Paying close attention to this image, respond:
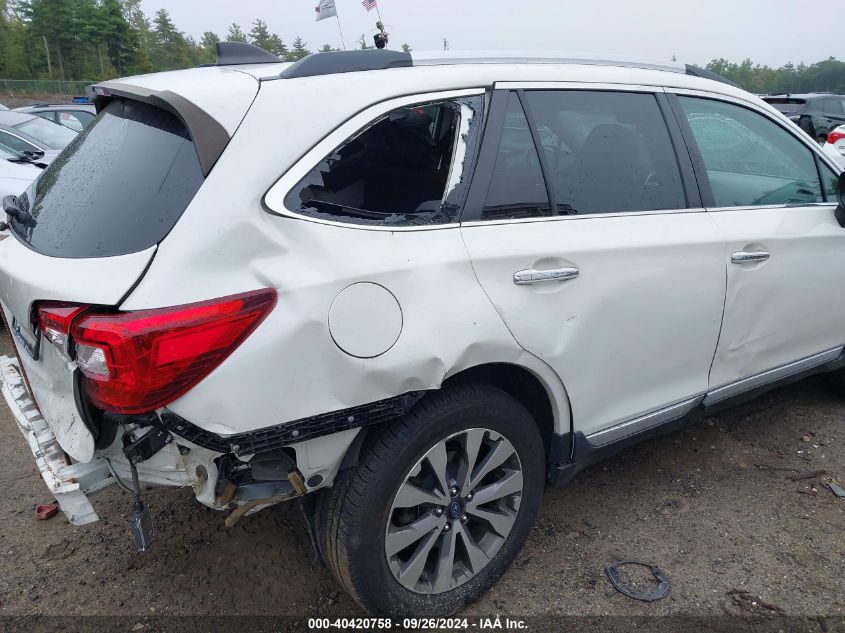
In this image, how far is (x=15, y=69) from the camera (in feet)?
207

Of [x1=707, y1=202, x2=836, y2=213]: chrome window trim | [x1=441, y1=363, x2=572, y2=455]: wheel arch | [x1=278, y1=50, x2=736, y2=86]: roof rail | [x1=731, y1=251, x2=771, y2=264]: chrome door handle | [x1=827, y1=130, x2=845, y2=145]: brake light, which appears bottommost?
[x1=827, y1=130, x2=845, y2=145]: brake light

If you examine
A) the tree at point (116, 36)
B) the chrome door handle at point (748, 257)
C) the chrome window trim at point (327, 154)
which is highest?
the tree at point (116, 36)

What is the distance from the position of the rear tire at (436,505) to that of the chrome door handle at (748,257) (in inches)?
45.5

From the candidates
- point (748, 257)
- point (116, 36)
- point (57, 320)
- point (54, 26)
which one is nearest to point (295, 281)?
Answer: point (57, 320)

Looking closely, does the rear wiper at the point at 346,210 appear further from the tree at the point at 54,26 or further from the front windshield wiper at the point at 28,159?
the tree at the point at 54,26

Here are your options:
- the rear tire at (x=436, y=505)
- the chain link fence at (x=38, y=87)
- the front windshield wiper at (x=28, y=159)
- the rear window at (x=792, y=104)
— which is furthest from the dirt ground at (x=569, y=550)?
the chain link fence at (x=38, y=87)

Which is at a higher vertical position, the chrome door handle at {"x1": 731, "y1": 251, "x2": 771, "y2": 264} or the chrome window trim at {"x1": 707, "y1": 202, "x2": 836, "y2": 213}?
the chrome window trim at {"x1": 707, "y1": 202, "x2": 836, "y2": 213}

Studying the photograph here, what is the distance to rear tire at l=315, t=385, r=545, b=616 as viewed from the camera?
6.67 feet

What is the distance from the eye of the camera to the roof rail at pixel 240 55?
2.50 m

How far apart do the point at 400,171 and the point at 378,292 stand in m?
0.43

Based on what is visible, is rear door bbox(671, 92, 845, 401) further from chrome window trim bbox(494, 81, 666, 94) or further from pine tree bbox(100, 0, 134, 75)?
pine tree bbox(100, 0, 134, 75)

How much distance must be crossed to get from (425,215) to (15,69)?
76066 mm

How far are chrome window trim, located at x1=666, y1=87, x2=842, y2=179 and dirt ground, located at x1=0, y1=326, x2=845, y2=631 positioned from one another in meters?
1.39

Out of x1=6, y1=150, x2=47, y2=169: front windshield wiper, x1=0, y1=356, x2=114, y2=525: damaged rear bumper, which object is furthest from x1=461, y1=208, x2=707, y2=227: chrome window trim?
x1=6, y1=150, x2=47, y2=169: front windshield wiper
